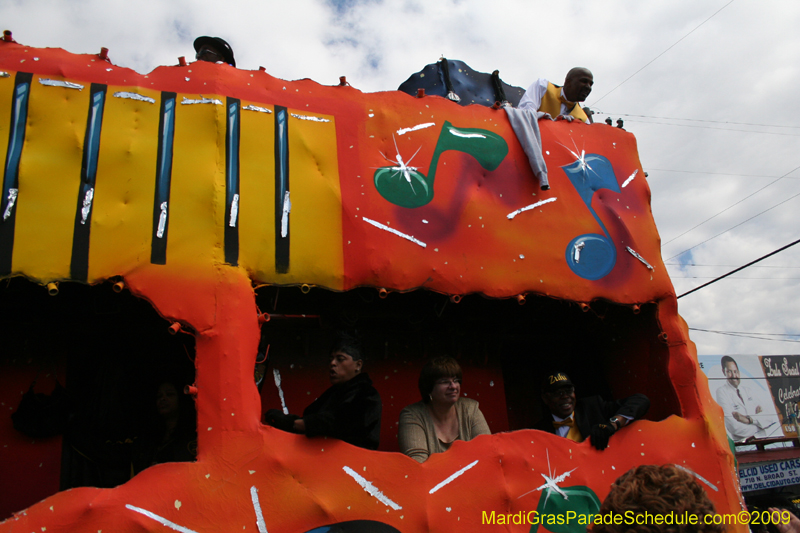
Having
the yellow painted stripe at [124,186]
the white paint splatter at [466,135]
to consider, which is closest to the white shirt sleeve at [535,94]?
the white paint splatter at [466,135]

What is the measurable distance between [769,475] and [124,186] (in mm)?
13246

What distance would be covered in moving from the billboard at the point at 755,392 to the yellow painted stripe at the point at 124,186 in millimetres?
13349

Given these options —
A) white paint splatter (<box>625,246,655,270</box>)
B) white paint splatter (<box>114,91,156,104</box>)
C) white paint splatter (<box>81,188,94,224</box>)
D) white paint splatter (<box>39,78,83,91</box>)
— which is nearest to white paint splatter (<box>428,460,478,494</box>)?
white paint splatter (<box>625,246,655,270</box>)

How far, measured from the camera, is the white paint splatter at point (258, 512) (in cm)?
275

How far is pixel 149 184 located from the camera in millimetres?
3285

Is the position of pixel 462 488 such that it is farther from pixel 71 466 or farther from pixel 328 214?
pixel 71 466

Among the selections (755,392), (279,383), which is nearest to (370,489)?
(279,383)

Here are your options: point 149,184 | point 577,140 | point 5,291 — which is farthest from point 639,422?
point 5,291

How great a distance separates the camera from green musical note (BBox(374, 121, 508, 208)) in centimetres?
387

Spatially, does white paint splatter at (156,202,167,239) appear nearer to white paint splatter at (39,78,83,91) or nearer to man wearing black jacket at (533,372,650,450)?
white paint splatter at (39,78,83,91)

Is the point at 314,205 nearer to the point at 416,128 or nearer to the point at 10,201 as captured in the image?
the point at 416,128

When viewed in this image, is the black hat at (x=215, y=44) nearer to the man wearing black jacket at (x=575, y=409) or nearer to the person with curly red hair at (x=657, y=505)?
the man wearing black jacket at (x=575, y=409)

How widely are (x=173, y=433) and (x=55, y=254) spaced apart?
4.62 feet

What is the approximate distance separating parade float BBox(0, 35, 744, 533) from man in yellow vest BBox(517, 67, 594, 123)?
501mm
